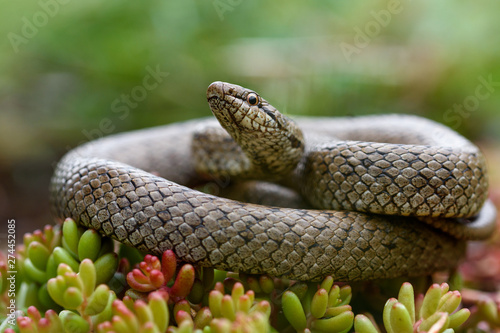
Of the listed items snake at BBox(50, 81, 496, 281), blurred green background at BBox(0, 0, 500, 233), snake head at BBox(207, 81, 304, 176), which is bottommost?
snake at BBox(50, 81, 496, 281)

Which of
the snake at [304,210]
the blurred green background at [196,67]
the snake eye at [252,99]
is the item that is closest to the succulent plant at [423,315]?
the snake at [304,210]

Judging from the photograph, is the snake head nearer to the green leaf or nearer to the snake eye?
the snake eye

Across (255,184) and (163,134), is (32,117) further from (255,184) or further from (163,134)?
(255,184)

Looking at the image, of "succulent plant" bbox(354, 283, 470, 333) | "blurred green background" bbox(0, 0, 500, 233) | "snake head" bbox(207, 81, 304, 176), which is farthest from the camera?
"blurred green background" bbox(0, 0, 500, 233)

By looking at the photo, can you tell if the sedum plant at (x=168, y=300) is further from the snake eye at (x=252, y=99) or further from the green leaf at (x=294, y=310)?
the snake eye at (x=252, y=99)

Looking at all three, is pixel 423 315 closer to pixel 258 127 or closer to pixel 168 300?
pixel 168 300

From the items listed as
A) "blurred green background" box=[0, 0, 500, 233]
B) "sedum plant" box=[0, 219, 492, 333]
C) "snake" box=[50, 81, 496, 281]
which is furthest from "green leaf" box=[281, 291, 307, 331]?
"blurred green background" box=[0, 0, 500, 233]
